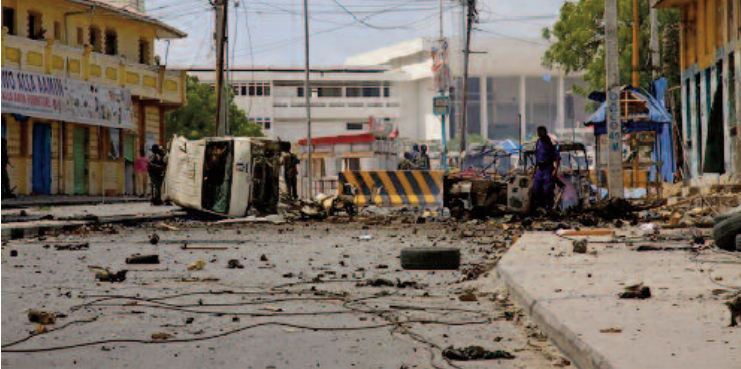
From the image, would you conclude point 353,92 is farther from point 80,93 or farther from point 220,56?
point 220,56

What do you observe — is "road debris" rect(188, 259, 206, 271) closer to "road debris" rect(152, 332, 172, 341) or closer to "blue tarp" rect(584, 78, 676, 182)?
→ "road debris" rect(152, 332, 172, 341)

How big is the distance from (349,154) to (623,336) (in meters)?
67.9

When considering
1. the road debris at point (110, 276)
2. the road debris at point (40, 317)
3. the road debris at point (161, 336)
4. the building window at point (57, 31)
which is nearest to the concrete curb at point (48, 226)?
the road debris at point (110, 276)

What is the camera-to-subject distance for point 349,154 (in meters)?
75.2

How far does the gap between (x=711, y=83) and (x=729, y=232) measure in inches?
749

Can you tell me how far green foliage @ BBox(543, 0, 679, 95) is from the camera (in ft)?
180

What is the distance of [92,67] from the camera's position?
5031 cm

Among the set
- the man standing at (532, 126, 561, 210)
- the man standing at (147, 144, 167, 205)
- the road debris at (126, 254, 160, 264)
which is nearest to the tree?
the man standing at (147, 144, 167, 205)

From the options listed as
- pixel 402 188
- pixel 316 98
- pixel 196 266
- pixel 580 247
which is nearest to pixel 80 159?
pixel 402 188

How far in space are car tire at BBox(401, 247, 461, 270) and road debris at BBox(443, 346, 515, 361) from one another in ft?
21.7

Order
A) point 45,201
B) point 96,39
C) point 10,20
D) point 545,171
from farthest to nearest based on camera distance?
point 96,39
point 10,20
point 45,201
point 545,171

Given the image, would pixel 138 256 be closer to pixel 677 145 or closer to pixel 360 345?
pixel 360 345

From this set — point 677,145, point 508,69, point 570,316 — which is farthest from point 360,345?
point 508,69

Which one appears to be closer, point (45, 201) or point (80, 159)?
point (45, 201)
